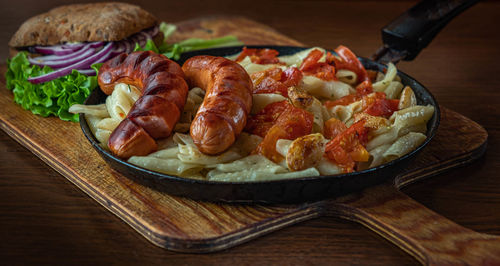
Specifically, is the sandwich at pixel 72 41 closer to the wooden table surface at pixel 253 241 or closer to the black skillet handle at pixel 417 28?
the wooden table surface at pixel 253 241

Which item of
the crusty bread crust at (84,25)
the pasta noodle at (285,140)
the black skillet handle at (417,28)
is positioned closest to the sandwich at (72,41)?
the crusty bread crust at (84,25)

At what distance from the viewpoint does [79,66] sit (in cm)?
481

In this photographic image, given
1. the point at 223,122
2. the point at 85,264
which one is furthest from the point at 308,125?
the point at 85,264

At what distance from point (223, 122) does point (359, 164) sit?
0.85 m

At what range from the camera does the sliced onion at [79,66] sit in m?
4.55

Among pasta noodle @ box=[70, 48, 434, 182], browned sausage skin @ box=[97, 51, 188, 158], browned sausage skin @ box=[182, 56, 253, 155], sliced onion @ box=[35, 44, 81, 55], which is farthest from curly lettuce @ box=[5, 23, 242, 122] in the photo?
browned sausage skin @ box=[182, 56, 253, 155]

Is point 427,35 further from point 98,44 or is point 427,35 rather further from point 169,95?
point 98,44

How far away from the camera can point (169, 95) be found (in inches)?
129

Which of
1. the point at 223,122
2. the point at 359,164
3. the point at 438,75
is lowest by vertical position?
the point at 438,75

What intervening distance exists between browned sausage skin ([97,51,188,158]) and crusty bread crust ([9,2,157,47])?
1308 millimetres

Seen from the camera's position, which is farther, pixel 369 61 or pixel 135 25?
pixel 135 25

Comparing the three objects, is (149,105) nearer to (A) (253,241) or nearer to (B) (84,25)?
(A) (253,241)

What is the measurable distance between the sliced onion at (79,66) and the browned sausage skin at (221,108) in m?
1.69

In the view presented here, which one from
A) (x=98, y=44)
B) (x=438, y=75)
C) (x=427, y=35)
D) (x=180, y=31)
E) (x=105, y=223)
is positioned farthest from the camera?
(x=180, y=31)
